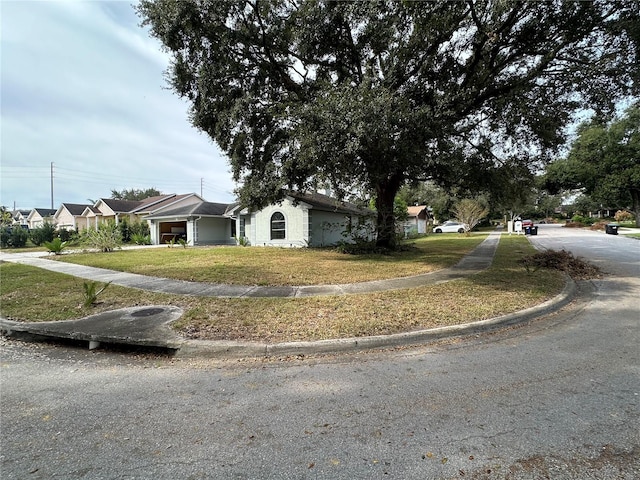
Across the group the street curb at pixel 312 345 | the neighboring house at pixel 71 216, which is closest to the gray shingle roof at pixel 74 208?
the neighboring house at pixel 71 216

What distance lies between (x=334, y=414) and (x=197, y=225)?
2401 cm

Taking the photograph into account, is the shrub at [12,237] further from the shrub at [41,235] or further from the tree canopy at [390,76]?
the tree canopy at [390,76]

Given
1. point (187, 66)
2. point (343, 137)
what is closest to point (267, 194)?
point (187, 66)

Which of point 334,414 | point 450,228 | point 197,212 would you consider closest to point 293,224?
point 197,212

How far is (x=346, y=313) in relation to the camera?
18.4ft

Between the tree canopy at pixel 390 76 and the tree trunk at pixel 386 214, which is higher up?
the tree canopy at pixel 390 76

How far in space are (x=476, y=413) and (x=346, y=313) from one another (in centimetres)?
299

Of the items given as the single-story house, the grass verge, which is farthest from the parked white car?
the grass verge

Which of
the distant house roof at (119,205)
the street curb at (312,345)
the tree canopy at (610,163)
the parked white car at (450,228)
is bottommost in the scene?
the street curb at (312,345)

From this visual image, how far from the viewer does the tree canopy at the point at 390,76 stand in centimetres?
857

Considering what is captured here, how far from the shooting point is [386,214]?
16078 mm

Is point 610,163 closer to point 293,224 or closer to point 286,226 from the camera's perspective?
point 293,224

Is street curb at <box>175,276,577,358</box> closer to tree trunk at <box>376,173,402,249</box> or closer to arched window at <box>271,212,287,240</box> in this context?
tree trunk at <box>376,173,402,249</box>

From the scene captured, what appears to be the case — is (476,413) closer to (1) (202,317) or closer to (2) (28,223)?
(1) (202,317)
